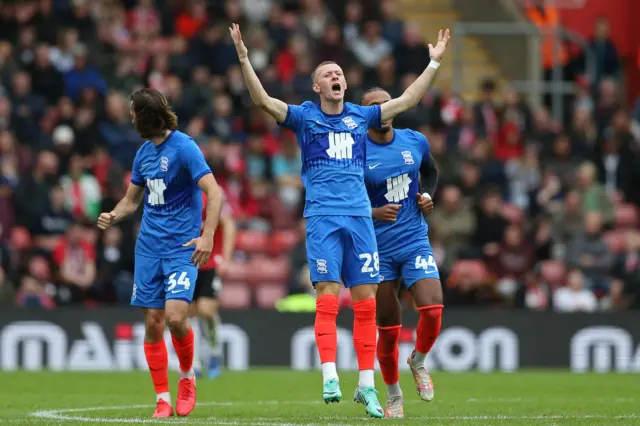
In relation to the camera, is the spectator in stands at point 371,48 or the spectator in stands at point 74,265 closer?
the spectator in stands at point 74,265

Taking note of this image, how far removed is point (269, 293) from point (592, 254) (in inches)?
192

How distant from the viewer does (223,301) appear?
65.6ft

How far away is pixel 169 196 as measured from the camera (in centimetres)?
1039

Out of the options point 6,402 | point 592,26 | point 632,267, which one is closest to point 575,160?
point 632,267

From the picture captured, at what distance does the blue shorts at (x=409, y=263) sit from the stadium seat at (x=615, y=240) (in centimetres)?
1080

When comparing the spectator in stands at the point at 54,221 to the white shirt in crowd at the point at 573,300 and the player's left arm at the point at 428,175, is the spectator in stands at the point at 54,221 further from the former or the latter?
the player's left arm at the point at 428,175

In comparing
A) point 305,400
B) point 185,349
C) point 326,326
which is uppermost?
point 326,326

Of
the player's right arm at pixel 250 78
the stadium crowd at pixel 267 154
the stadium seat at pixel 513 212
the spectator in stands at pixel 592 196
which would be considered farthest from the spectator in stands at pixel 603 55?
the player's right arm at pixel 250 78

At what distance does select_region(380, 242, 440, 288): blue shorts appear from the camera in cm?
1085

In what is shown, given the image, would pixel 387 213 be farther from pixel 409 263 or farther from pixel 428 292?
pixel 428 292

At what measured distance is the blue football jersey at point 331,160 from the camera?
9.91 metres

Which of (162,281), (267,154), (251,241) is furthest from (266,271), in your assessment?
(162,281)

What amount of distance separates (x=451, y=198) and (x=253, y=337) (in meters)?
3.99

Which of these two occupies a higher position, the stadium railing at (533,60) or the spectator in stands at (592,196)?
the stadium railing at (533,60)
